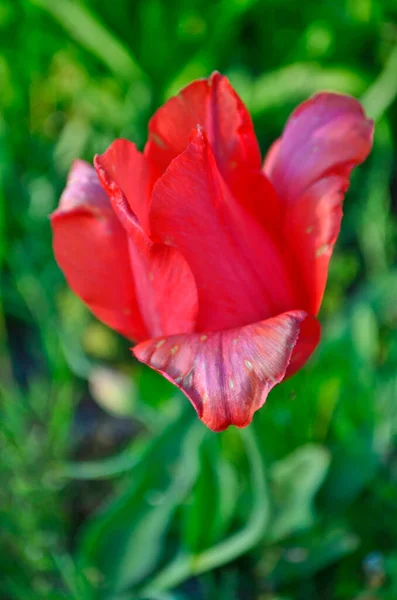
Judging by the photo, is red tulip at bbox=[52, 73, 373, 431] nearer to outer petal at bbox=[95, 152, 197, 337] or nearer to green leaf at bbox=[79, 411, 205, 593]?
outer petal at bbox=[95, 152, 197, 337]

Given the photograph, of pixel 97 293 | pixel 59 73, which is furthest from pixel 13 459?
pixel 59 73

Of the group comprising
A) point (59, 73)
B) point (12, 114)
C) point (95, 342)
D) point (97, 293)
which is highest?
point (59, 73)

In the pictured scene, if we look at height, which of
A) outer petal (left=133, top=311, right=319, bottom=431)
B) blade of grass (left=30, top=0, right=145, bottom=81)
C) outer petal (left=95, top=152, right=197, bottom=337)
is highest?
blade of grass (left=30, top=0, right=145, bottom=81)

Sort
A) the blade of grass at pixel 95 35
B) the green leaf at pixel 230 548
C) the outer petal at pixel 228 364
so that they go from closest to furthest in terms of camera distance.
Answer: the outer petal at pixel 228 364 → the green leaf at pixel 230 548 → the blade of grass at pixel 95 35

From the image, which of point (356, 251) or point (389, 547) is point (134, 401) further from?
point (356, 251)

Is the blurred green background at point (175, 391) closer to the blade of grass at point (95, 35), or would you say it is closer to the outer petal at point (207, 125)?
the blade of grass at point (95, 35)

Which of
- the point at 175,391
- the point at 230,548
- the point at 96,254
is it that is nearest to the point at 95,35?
the point at 175,391

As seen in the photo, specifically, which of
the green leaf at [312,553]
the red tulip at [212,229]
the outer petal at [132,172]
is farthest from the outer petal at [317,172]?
the green leaf at [312,553]

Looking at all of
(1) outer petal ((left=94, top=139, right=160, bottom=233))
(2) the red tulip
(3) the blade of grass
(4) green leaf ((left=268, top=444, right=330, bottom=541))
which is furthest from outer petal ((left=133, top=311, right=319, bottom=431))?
(3) the blade of grass
